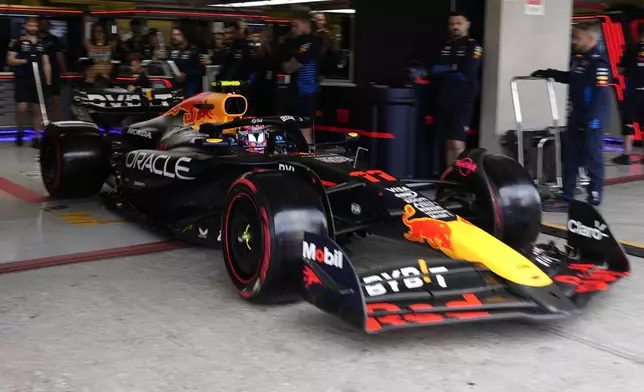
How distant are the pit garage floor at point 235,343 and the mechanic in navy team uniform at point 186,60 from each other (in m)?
6.02

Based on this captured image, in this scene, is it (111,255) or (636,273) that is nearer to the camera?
(636,273)

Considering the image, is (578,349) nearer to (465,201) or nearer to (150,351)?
(465,201)

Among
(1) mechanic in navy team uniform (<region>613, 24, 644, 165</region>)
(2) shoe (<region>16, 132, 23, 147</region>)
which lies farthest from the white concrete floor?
(2) shoe (<region>16, 132, 23, 147</region>)

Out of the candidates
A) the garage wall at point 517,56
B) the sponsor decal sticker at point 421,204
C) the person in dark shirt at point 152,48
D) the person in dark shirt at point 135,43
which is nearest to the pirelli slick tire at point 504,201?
the sponsor decal sticker at point 421,204

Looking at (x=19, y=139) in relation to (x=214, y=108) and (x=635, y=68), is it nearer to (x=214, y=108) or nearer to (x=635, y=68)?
(x=214, y=108)

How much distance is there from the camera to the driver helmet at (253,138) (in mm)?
5594

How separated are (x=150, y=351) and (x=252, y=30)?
622 inches

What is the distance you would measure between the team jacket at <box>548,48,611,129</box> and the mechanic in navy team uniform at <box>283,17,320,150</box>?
9.42 feet

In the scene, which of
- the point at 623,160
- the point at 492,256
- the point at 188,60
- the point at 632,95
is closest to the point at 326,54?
the point at 188,60

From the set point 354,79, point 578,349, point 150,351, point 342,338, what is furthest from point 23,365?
point 354,79

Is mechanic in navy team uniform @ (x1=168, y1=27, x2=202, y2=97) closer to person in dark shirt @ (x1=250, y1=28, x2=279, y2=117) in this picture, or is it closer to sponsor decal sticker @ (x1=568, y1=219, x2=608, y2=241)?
person in dark shirt @ (x1=250, y1=28, x2=279, y2=117)

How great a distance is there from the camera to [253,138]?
5602 mm

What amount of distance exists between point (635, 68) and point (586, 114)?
4057 millimetres

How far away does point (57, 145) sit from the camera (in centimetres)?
684
